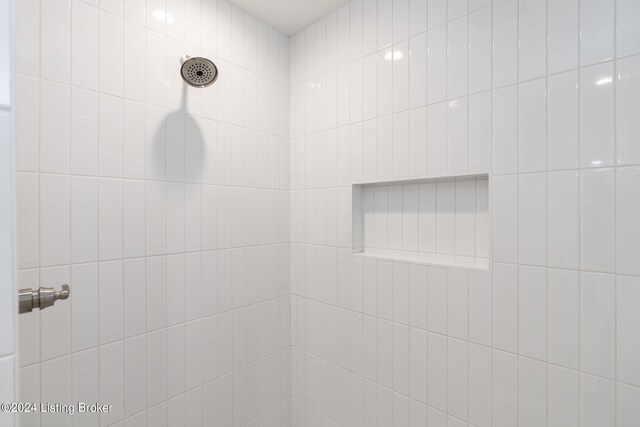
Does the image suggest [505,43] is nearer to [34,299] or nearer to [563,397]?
[563,397]

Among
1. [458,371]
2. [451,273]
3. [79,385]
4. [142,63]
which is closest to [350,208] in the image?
[451,273]

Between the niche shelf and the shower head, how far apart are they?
2.45 ft

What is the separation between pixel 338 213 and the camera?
142cm

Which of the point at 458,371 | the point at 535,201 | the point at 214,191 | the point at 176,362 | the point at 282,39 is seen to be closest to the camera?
the point at 535,201

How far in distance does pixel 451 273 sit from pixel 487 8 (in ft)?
2.95

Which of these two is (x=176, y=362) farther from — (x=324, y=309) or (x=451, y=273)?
(x=451, y=273)

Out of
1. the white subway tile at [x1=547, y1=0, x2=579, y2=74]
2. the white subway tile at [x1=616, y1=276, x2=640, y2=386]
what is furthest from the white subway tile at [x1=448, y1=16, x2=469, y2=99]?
the white subway tile at [x1=616, y1=276, x2=640, y2=386]

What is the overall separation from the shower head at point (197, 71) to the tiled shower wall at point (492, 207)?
0.56 meters

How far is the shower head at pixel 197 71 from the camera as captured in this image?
1.06m

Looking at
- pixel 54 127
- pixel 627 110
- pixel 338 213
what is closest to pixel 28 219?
pixel 54 127

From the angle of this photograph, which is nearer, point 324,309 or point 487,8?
point 487,8

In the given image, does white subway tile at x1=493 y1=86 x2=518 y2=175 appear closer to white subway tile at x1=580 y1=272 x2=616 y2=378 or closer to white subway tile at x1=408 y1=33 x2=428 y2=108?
white subway tile at x1=408 y1=33 x2=428 y2=108

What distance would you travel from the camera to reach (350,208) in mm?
1368

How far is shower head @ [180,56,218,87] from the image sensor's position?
106cm
